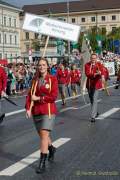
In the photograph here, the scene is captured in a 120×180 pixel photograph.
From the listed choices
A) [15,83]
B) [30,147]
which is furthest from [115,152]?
[15,83]

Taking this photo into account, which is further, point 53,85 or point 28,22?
point 28,22

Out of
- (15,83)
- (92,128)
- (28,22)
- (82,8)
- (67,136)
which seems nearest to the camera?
(67,136)

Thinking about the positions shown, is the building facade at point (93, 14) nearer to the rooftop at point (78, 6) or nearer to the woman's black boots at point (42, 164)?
the rooftop at point (78, 6)

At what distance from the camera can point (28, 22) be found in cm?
1734

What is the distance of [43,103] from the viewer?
783cm

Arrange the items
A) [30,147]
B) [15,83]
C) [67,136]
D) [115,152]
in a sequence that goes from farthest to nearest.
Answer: [15,83] → [67,136] → [30,147] → [115,152]

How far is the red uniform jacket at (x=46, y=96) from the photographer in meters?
7.76

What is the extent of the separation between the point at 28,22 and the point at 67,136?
22.4 feet

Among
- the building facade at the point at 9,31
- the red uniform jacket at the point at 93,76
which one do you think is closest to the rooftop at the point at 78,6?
the building facade at the point at 9,31

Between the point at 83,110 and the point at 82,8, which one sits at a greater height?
the point at 82,8

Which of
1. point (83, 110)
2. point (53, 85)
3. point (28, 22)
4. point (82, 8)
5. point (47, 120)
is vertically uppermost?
point (82, 8)

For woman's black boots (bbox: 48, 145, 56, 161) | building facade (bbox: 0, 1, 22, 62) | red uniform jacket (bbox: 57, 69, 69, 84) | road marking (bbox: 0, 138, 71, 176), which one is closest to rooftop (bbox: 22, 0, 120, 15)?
building facade (bbox: 0, 1, 22, 62)

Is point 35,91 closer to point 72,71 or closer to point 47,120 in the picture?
point 47,120

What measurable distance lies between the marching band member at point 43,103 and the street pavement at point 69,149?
400 millimetres
